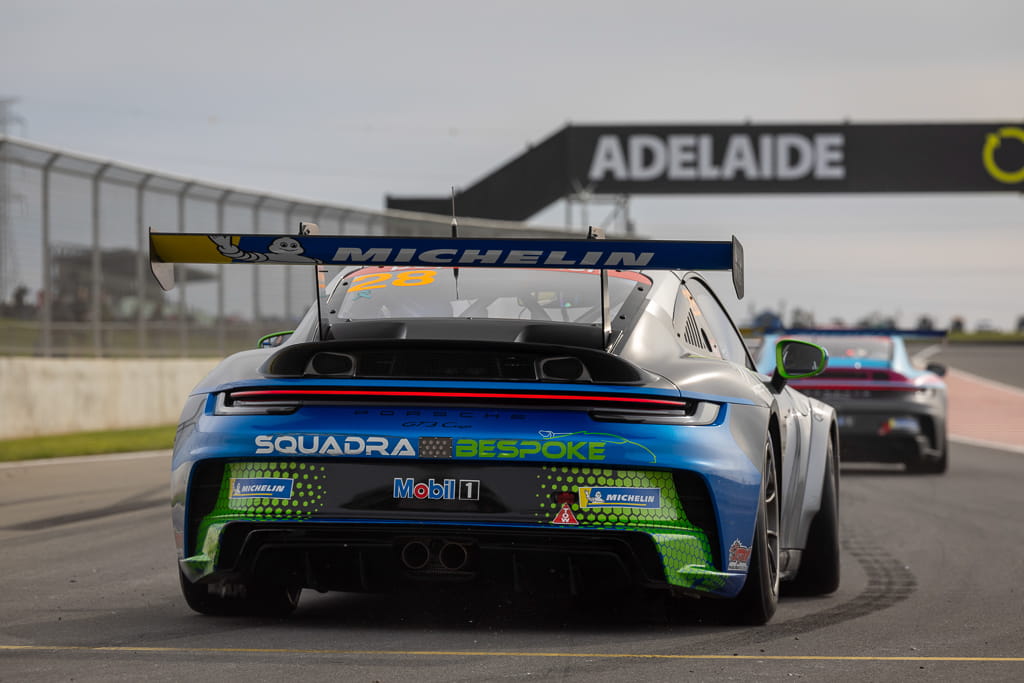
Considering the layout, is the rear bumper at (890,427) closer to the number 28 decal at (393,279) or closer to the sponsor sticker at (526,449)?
the number 28 decal at (393,279)

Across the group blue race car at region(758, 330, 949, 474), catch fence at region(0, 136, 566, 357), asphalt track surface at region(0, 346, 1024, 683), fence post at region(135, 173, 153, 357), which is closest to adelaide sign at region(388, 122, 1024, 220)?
catch fence at region(0, 136, 566, 357)

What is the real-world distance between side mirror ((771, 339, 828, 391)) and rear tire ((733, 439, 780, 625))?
3.34 feet

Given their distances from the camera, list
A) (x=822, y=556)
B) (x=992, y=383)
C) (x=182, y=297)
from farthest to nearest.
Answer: (x=992, y=383)
(x=182, y=297)
(x=822, y=556)

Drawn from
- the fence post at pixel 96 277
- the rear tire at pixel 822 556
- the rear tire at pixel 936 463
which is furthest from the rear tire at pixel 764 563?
the fence post at pixel 96 277

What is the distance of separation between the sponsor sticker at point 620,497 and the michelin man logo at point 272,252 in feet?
3.67

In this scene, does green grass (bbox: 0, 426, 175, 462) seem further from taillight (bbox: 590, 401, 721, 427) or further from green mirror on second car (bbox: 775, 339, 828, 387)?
taillight (bbox: 590, 401, 721, 427)

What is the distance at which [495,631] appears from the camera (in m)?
A: 5.62

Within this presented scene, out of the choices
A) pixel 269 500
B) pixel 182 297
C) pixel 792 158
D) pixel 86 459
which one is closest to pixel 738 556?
pixel 269 500

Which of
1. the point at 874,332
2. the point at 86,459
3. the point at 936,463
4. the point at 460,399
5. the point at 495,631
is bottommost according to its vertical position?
the point at 936,463

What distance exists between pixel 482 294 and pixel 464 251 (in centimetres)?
70

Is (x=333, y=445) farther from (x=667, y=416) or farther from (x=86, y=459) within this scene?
(x=86, y=459)

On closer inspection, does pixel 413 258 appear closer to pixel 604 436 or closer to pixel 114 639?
pixel 604 436

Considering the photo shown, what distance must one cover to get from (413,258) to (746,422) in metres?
1.22

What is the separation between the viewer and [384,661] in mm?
5020
